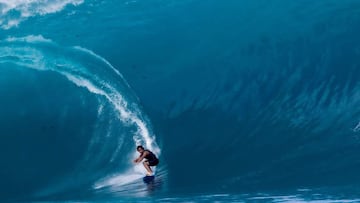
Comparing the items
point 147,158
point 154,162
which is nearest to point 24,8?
point 147,158

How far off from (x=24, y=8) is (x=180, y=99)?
5184 mm

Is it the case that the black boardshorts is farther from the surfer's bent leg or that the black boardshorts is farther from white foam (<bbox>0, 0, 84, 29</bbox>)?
white foam (<bbox>0, 0, 84, 29</bbox>)

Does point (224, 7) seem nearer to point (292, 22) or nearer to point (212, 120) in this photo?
point (292, 22)

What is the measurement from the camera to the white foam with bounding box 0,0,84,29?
12.7 meters

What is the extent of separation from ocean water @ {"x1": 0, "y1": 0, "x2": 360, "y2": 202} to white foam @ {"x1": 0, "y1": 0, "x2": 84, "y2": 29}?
1.1 inches

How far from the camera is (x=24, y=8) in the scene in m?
13.0

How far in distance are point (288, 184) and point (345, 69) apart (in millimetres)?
3679

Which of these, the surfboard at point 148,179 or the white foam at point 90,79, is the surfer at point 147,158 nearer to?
the surfboard at point 148,179

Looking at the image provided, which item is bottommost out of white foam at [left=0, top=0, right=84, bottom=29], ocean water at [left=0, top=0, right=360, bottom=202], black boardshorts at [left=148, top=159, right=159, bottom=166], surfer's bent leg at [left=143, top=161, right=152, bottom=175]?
surfer's bent leg at [left=143, top=161, right=152, bottom=175]

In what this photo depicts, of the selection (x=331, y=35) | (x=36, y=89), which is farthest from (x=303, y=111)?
(x=36, y=89)

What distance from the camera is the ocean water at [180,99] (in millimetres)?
9859

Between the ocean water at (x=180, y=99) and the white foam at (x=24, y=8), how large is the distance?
27mm

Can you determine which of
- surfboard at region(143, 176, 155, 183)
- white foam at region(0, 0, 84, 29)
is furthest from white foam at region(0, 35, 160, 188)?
→ white foam at region(0, 0, 84, 29)

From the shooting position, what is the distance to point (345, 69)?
11297 millimetres
